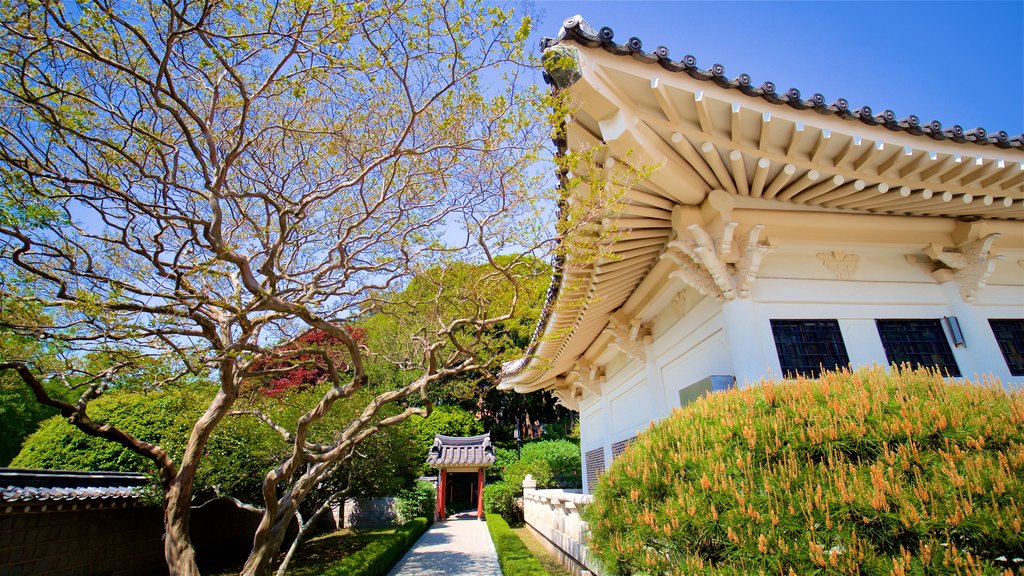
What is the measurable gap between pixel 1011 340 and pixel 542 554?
8693mm

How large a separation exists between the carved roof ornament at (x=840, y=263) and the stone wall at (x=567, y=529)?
3850 millimetres

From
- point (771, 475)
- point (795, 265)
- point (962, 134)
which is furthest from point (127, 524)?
point (962, 134)

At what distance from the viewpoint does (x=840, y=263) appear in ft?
17.5

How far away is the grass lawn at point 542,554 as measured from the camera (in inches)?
314

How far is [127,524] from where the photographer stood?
890 centimetres

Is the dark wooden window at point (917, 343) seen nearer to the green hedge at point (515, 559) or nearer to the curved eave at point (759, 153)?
the curved eave at point (759, 153)

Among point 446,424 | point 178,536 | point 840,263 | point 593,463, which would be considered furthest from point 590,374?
point 446,424

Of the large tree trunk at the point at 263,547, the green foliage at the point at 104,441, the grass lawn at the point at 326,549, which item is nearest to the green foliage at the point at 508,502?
the grass lawn at the point at 326,549

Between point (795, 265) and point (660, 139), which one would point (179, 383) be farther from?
point (795, 265)

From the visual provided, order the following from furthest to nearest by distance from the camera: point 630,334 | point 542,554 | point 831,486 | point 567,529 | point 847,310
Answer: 1. point 542,554
2. point 630,334
3. point 567,529
4. point 847,310
5. point 831,486

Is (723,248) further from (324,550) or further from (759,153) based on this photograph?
(324,550)

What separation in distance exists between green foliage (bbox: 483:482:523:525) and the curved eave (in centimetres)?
1533

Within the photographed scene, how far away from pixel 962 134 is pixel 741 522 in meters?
4.51

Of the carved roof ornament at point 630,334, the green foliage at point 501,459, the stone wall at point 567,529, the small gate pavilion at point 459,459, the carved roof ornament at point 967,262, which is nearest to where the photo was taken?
the carved roof ornament at point 967,262
